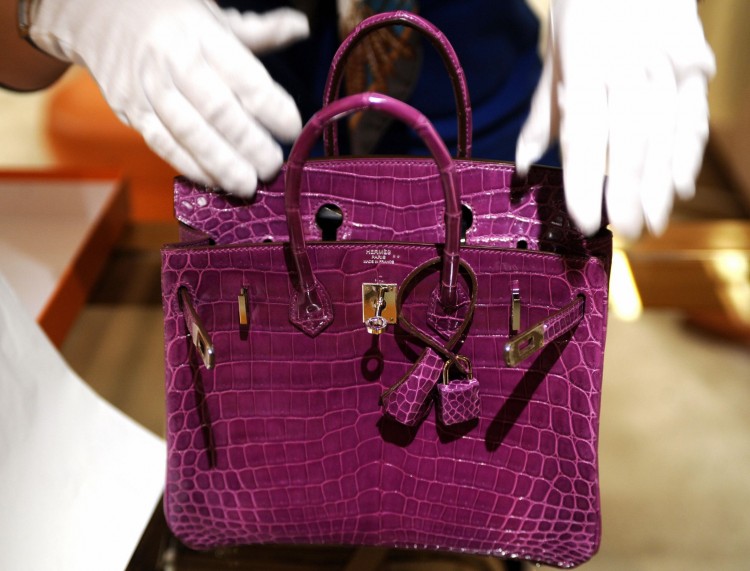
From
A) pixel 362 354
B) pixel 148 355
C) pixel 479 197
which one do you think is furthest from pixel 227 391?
pixel 148 355

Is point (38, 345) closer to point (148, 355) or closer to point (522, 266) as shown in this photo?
point (148, 355)

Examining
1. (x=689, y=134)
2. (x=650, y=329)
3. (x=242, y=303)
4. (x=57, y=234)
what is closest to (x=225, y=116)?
(x=242, y=303)

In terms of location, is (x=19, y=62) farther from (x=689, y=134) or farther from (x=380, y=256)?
(x=689, y=134)

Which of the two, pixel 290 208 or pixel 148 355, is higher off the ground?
pixel 290 208

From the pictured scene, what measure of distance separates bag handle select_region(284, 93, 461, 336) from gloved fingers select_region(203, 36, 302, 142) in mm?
79

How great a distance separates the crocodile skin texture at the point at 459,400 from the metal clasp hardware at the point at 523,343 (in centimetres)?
4

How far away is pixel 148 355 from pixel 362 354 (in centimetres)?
64

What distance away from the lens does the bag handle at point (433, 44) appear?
1.94ft

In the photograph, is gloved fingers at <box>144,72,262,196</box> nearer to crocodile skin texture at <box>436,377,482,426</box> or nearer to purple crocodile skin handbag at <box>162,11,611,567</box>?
purple crocodile skin handbag at <box>162,11,611,567</box>

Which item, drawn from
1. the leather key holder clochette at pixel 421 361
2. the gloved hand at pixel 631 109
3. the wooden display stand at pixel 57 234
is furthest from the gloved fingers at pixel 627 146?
the wooden display stand at pixel 57 234

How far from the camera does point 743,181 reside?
1.61 m

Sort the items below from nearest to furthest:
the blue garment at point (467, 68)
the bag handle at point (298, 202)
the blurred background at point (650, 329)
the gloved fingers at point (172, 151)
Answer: the bag handle at point (298, 202) → the gloved fingers at point (172, 151) → the blue garment at point (467, 68) → the blurred background at point (650, 329)

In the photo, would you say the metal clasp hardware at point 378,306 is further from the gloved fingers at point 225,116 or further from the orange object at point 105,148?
the orange object at point 105,148

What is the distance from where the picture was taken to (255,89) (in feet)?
1.98
